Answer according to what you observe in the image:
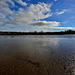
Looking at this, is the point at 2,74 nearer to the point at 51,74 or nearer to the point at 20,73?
the point at 20,73

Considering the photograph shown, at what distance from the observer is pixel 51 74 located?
296 cm

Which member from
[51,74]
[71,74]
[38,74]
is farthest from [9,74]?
[71,74]

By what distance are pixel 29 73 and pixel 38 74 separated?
54 cm

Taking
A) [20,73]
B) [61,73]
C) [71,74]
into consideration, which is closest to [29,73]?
[20,73]

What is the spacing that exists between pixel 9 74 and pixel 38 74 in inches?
65.5

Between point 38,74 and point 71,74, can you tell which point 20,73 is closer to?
point 38,74

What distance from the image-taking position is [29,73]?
307 centimetres

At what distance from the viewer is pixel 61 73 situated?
9.92ft

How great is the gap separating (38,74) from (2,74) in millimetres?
2056

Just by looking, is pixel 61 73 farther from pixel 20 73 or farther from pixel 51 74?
pixel 20 73

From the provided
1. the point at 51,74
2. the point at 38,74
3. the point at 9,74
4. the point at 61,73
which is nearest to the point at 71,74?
the point at 61,73

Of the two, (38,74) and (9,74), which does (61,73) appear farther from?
(9,74)

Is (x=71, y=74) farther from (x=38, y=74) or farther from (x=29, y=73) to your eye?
(x=29, y=73)

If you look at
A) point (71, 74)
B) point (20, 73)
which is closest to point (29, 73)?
point (20, 73)
